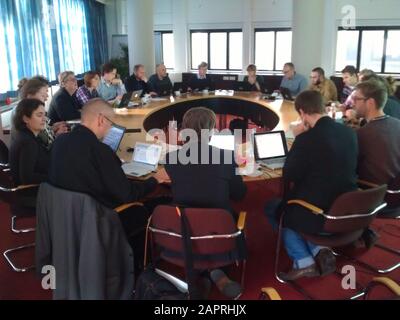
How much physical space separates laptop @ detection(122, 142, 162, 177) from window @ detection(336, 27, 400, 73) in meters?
7.21

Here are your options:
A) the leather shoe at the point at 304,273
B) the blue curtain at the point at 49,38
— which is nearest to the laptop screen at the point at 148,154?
the leather shoe at the point at 304,273

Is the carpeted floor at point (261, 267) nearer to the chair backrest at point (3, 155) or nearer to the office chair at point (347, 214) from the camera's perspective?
the office chair at point (347, 214)

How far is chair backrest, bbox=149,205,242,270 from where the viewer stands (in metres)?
1.97

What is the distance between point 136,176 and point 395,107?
2534 millimetres

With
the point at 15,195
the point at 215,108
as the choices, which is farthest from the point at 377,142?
the point at 215,108

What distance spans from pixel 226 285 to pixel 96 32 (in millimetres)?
8863

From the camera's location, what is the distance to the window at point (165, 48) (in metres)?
10.2

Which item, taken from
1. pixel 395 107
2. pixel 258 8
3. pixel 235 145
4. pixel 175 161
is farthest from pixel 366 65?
pixel 175 161

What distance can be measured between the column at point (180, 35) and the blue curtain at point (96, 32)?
1.91m

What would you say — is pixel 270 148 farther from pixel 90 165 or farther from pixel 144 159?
pixel 90 165

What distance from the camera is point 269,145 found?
323 centimetres

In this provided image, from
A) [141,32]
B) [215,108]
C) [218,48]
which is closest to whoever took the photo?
[215,108]

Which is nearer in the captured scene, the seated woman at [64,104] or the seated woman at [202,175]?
the seated woman at [202,175]

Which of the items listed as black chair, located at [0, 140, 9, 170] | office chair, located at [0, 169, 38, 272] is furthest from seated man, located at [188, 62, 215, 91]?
office chair, located at [0, 169, 38, 272]
